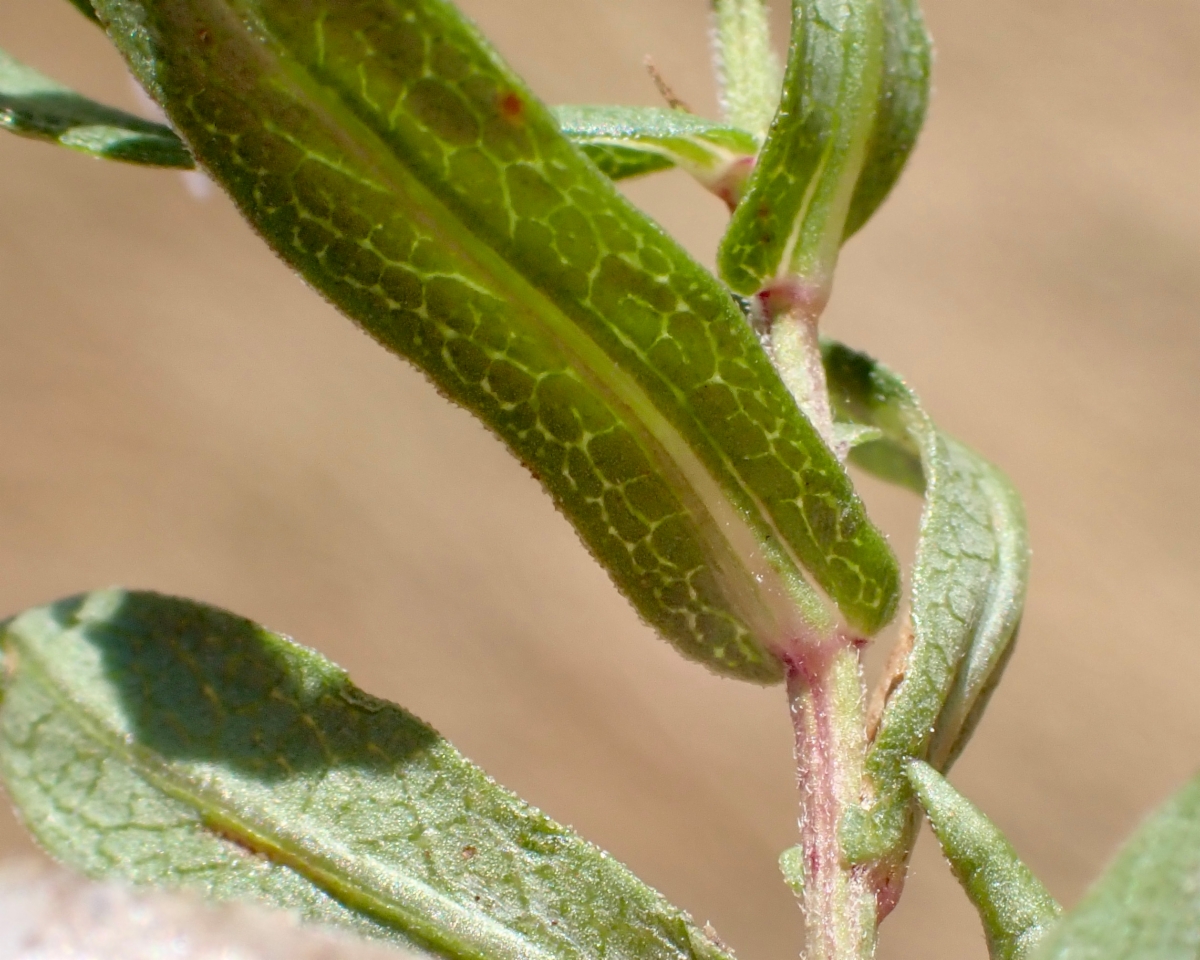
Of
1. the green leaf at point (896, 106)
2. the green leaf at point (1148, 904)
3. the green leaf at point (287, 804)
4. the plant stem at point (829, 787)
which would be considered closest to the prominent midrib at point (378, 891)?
the green leaf at point (287, 804)

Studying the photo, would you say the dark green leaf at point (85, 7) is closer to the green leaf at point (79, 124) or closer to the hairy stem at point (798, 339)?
the green leaf at point (79, 124)

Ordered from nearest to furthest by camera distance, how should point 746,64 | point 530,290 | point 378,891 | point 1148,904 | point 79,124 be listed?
point 1148,904 < point 530,290 < point 378,891 < point 79,124 < point 746,64

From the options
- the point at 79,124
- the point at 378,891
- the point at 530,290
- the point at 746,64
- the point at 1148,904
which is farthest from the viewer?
the point at 746,64

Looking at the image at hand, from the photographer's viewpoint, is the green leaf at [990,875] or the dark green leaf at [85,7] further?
the dark green leaf at [85,7]

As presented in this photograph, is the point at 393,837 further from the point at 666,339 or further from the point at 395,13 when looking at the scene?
the point at 395,13

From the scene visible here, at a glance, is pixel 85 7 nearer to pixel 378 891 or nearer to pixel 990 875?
pixel 378 891

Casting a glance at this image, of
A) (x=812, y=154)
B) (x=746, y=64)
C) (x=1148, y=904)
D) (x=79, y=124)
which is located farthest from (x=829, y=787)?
(x=79, y=124)

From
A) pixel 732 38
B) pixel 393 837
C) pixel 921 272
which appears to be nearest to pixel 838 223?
pixel 732 38
